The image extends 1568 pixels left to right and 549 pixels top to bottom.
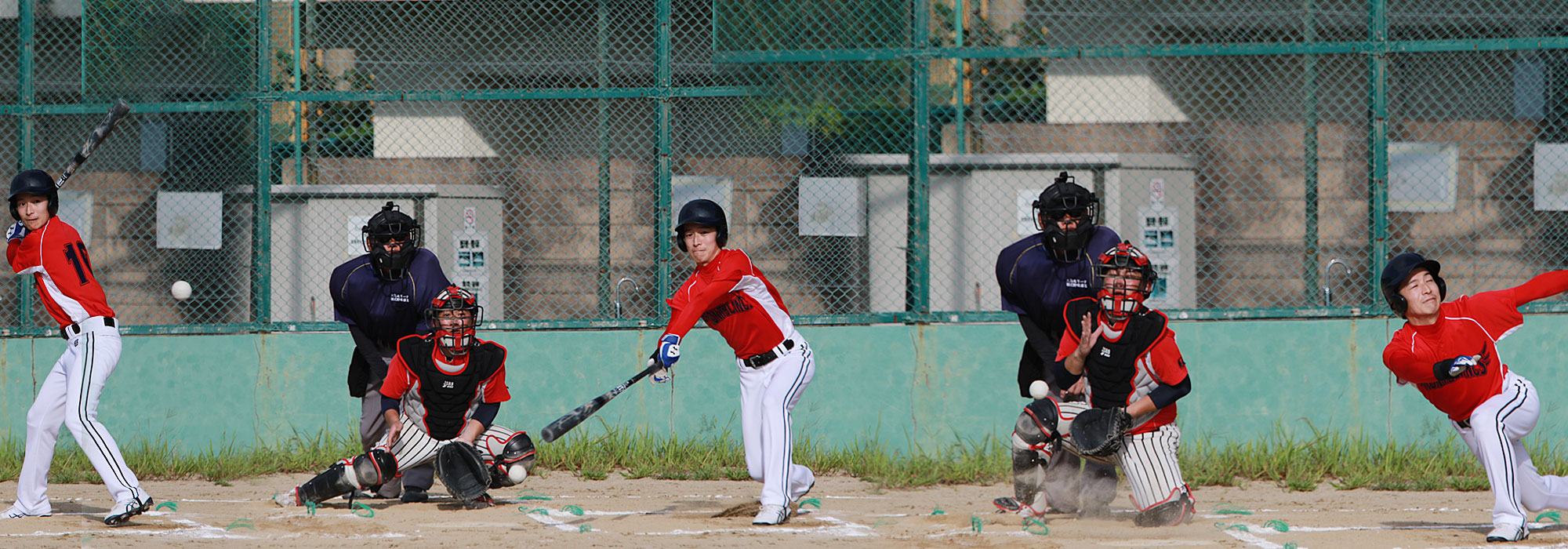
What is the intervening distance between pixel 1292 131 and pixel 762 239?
3676 millimetres

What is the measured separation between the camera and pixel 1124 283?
206 inches

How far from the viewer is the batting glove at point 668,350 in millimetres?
5457

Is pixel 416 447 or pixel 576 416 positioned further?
pixel 416 447

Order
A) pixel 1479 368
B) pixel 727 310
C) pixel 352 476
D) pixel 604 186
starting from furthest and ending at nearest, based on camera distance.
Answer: pixel 604 186 → pixel 352 476 → pixel 727 310 → pixel 1479 368

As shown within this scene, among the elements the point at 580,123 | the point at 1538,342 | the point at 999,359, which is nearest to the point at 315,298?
the point at 580,123

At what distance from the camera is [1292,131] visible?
8969 mm

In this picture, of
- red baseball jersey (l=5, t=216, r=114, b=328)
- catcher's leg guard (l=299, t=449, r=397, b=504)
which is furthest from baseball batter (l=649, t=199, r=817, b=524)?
red baseball jersey (l=5, t=216, r=114, b=328)

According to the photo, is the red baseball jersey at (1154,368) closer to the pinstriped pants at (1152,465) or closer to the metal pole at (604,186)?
the pinstriped pants at (1152,465)

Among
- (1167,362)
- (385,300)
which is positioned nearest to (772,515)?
(1167,362)

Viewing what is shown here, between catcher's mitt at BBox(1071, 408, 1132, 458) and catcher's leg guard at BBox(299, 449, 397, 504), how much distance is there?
308 centimetres

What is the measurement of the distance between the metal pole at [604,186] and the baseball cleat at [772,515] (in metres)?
3.19

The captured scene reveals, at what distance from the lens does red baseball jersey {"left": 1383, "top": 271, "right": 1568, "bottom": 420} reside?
5.11 metres

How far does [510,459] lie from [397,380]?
25.1 inches

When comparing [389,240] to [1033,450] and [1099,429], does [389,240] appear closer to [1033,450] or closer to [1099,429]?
[1033,450]
